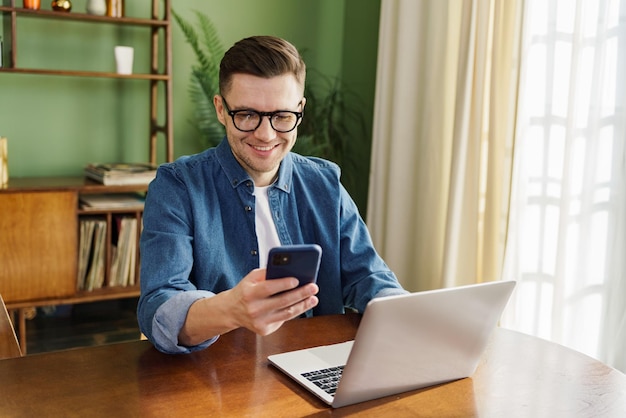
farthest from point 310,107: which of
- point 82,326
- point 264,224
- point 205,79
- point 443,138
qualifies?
point 264,224

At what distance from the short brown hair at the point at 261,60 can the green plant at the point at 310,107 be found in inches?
72.9

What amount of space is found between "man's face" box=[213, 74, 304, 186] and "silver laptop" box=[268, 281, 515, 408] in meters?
0.49

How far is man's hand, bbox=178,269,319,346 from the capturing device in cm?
113

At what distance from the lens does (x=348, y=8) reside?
401 centimetres

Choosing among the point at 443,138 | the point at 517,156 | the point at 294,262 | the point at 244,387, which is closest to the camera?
A: the point at 294,262

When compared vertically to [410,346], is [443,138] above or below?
above

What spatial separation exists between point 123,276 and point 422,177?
1384mm

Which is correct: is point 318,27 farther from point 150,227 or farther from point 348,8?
point 150,227

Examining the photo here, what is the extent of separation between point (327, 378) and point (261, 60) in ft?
2.28

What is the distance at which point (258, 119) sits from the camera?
159cm

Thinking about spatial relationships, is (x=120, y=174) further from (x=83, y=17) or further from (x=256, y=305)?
(x=256, y=305)

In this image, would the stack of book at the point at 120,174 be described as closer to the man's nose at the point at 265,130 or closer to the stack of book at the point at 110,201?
the stack of book at the point at 110,201

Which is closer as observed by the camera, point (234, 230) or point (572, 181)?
point (234, 230)

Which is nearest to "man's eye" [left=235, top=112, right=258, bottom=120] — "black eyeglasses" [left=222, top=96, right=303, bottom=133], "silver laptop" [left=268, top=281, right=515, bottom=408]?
"black eyeglasses" [left=222, top=96, right=303, bottom=133]
